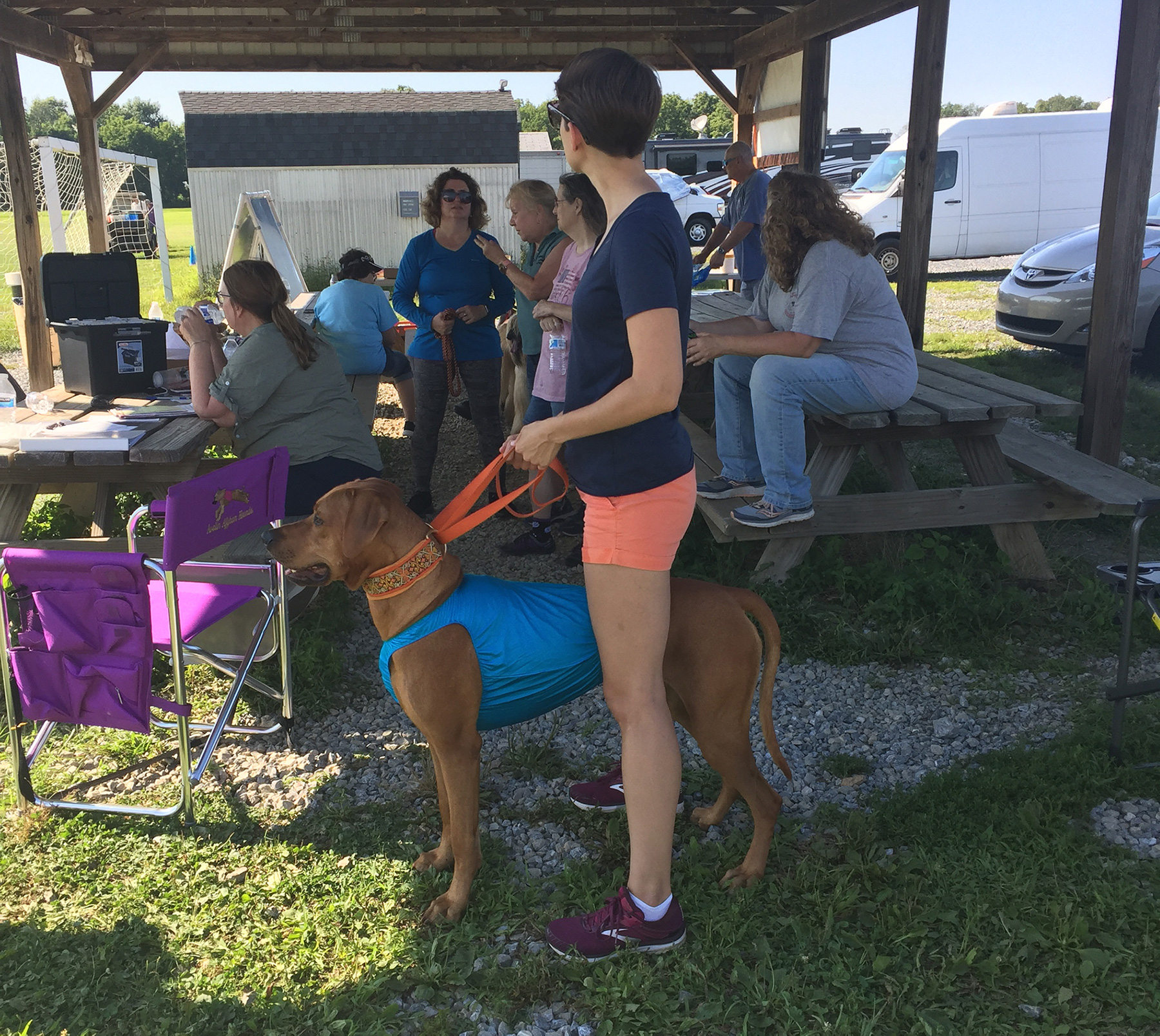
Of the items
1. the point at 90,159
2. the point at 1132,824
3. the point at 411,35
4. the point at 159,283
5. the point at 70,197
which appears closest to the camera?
the point at 1132,824

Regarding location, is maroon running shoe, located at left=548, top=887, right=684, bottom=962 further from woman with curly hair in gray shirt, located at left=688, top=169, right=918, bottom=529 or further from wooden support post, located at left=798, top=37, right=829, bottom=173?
wooden support post, located at left=798, top=37, right=829, bottom=173

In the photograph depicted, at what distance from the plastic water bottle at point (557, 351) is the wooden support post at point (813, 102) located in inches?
205

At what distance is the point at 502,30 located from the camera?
9.86 m

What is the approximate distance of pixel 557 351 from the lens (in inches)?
184

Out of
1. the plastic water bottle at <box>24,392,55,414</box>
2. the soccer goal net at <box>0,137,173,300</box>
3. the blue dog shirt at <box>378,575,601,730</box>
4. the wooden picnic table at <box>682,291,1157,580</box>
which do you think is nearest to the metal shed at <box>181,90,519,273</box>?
the soccer goal net at <box>0,137,173,300</box>

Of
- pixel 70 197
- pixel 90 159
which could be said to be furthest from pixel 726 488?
pixel 70 197

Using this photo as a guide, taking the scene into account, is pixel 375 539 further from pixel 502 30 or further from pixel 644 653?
pixel 502 30

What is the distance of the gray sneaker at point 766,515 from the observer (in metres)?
4.11

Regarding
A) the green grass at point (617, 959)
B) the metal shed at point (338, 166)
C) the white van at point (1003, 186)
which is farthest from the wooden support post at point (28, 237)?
the metal shed at point (338, 166)

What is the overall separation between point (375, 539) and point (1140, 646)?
10.5 ft

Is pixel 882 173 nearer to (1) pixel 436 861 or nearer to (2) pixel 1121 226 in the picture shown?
(2) pixel 1121 226

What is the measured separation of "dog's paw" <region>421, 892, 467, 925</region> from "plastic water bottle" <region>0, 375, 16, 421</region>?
307 cm

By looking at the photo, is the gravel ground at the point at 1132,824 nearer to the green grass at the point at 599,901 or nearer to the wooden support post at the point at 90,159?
the green grass at the point at 599,901

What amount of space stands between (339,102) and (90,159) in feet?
59.8
